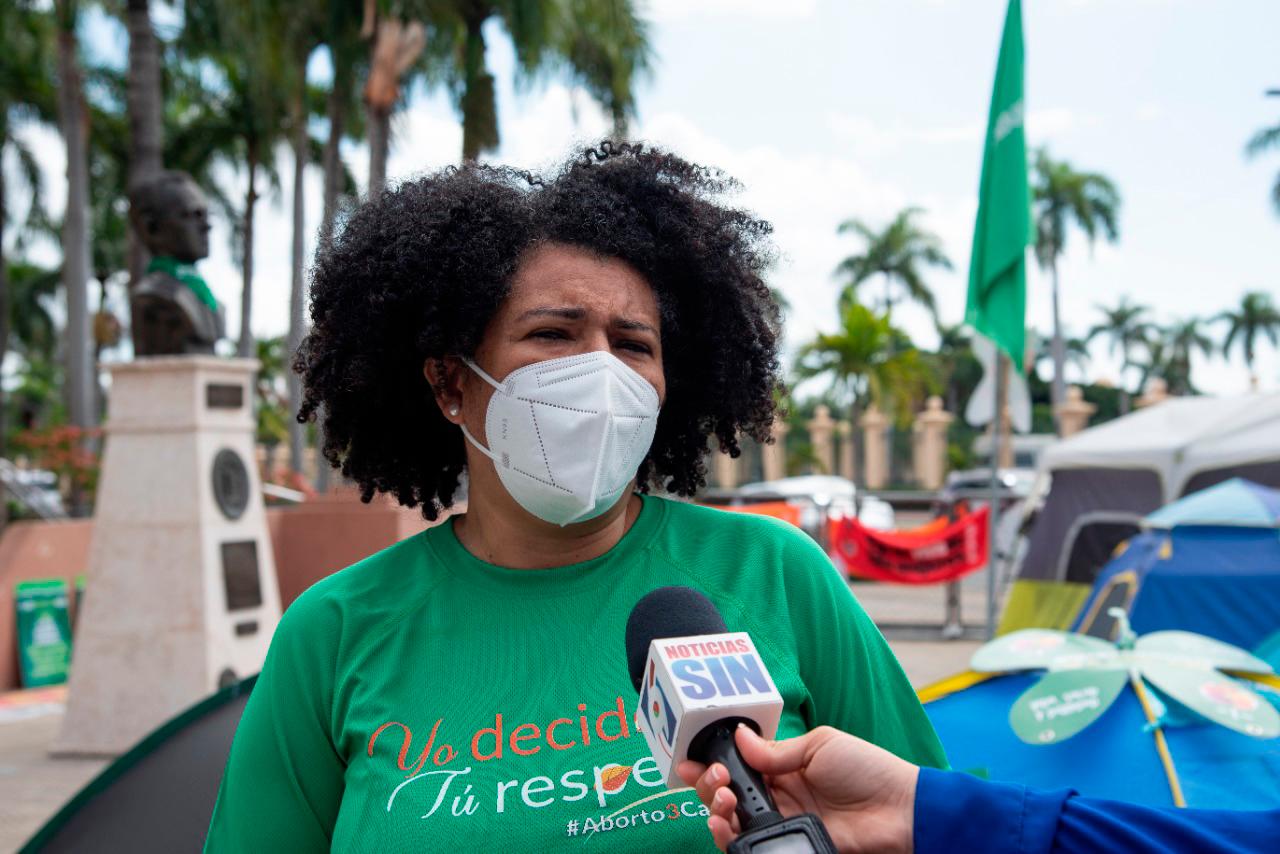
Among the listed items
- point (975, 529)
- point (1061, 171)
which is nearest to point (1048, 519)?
point (975, 529)

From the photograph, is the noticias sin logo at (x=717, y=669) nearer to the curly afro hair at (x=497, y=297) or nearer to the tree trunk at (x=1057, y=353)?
the curly afro hair at (x=497, y=297)

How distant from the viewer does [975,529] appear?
45.0 feet

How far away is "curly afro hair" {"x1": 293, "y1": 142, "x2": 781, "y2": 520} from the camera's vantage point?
2162 mm

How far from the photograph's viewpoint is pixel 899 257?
4728 cm

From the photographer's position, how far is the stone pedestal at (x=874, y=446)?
38594mm

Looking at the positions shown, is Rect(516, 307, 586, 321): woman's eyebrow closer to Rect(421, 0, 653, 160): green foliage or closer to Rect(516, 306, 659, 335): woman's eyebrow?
Rect(516, 306, 659, 335): woman's eyebrow

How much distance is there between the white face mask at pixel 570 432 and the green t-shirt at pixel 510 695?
104 mm

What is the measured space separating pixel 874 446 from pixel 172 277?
32913 millimetres

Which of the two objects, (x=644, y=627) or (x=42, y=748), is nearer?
(x=644, y=627)

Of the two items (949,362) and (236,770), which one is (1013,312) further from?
(949,362)

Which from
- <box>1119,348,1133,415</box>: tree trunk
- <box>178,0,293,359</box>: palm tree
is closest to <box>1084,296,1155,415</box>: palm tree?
<box>1119,348,1133,415</box>: tree trunk

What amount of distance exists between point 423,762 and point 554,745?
0.19m

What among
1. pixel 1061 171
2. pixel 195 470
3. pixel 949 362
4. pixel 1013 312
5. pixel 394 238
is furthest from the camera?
pixel 949 362

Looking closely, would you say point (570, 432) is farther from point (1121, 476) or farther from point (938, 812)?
point (1121, 476)
